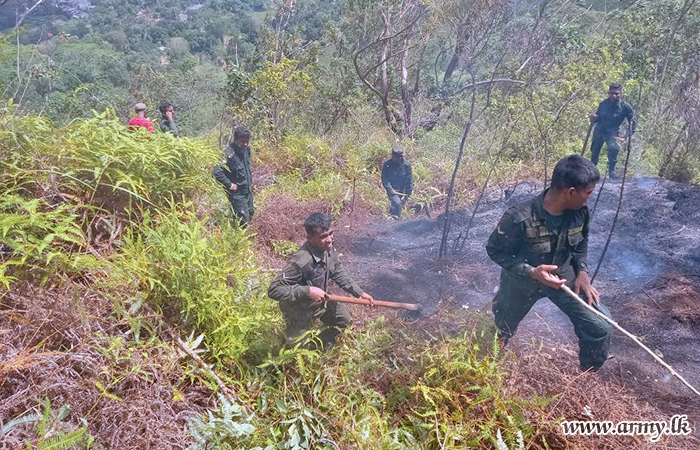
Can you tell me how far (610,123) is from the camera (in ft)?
22.8

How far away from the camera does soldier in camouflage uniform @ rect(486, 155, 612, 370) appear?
9.22ft

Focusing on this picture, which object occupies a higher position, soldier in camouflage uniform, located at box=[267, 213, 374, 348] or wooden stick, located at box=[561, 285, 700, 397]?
wooden stick, located at box=[561, 285, 700, 397]

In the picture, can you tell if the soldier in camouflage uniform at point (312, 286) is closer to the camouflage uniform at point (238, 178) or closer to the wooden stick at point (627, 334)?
the wooden stick at point (627, 334)

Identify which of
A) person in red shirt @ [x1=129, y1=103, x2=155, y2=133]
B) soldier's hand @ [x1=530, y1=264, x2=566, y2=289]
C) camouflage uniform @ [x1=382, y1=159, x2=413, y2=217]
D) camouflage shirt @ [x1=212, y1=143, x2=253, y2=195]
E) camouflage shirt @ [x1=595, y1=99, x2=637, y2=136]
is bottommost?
camouflage uniform @ [x1=382, y1=159, x2=413, y2=217]

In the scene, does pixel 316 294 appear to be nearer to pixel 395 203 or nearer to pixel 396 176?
pixel 395 203

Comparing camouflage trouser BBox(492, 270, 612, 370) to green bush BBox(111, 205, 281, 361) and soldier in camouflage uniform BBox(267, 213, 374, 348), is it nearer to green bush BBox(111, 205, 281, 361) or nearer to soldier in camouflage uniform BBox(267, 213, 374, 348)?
soldier in camouflage uniform BBox(267, 213, 374, 348)

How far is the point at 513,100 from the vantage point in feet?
22.3

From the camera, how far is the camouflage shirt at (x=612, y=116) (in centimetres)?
664

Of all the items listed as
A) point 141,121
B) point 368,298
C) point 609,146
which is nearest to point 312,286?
point 368,298

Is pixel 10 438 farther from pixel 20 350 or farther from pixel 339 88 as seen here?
pixel 339 88

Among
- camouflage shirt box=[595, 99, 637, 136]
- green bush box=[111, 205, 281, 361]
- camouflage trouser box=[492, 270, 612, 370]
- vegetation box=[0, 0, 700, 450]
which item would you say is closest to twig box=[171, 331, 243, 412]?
vegetation box=[0, 0, 700, 450]

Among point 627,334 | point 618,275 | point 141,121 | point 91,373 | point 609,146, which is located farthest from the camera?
point 609,146

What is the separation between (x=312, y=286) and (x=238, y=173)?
2.61 meters

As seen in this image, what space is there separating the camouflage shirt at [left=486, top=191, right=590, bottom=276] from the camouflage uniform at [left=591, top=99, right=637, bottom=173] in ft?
13.7
